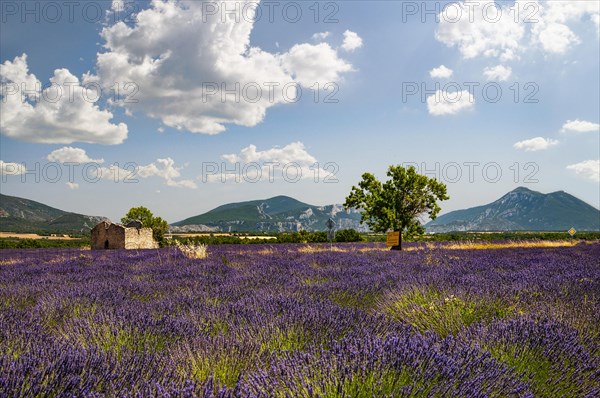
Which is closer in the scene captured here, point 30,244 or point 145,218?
point 30,244

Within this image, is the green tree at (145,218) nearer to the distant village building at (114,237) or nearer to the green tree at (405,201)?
the distant village building at (114,237)

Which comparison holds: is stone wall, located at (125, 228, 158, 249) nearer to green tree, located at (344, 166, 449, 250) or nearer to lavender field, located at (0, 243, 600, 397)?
green tree, located at (344, 166, 449, 250)

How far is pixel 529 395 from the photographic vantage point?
1411 mm

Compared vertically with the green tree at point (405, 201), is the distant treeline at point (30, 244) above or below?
below

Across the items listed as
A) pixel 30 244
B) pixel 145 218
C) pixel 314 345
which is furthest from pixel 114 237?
pixel 314 345

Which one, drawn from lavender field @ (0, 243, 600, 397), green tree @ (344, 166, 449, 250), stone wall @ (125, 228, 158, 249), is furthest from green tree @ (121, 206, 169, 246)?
lavender field @ (0, 243, 600, 397)

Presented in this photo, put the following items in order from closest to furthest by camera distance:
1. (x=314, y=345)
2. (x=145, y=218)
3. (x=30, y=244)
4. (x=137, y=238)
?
(x=314, y=345) < (x=137, y=238) < (x=30, y=244) < (x=145, y=218)

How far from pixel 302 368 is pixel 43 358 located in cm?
127

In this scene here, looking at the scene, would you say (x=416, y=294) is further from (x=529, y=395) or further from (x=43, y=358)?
(x=43, y=358)

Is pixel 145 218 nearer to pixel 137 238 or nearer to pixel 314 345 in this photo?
pixel 137 238

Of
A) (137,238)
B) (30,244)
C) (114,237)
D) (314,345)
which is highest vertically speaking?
(314,345)

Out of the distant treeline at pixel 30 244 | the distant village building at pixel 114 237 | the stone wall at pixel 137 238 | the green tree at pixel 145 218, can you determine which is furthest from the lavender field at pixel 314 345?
the green tree at pixel 145 218

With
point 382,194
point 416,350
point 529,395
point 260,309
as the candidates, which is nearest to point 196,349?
point 260,309

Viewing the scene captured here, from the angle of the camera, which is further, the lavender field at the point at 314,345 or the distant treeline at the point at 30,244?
the distant treeline at the point at 30,244
